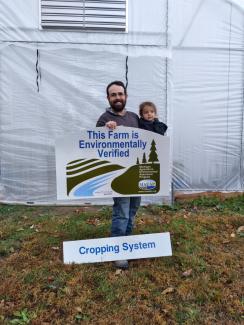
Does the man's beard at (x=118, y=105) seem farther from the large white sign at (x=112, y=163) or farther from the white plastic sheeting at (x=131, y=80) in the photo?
the white plastic sheeting at (x=131, y=80)

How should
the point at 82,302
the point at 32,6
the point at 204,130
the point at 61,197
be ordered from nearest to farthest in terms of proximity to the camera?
the point at 82,302, the point at 61,197, the point at 32,6, the point at 204,130

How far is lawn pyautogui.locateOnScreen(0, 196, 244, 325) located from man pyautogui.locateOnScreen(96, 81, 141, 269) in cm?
36

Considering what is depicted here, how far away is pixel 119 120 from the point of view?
12.4 ft

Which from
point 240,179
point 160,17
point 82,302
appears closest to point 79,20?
point 160,17

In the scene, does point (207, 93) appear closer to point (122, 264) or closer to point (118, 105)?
point (118, 105)

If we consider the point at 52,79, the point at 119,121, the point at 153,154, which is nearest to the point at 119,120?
the point at 119,121

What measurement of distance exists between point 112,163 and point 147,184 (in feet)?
1.34

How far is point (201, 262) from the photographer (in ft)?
12.7

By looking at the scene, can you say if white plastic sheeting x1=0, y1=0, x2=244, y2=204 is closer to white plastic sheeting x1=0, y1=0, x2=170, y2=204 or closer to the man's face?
white plastic sheeting x1=0, y1=0, x2=170, y2=204

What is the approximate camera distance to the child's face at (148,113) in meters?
4.00

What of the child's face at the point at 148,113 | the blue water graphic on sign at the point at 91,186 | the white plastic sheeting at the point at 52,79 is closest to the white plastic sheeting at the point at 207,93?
the white plastic sheeting at the point at 52,79

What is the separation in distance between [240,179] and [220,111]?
3.83 feet

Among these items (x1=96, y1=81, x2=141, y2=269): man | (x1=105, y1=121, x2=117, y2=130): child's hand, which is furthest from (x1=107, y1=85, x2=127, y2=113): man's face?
(x1=105, y1=121, x2=117, y2=130): child's hand

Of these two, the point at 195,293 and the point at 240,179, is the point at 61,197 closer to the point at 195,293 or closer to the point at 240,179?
the point at 195,293
